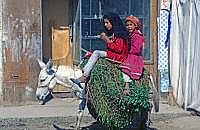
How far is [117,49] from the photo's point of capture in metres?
9.23

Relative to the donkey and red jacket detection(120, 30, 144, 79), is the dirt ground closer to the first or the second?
the donkey

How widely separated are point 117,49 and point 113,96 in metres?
0.72

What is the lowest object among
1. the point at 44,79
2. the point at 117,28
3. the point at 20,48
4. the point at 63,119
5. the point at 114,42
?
the point at 63,119

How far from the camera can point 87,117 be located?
11273mm

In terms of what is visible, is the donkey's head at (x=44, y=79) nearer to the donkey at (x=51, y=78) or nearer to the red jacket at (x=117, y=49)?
the donkey at (x=51, y=78)

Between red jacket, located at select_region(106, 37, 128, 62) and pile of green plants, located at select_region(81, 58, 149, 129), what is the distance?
0.38 ft

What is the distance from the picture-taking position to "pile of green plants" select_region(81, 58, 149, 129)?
360 inches

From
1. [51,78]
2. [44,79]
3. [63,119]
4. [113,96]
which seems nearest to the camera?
[113,96]

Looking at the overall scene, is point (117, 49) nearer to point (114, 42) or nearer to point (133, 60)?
point (114, 42)

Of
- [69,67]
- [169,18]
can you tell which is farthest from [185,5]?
[69,67]

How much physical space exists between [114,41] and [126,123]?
4.16ft

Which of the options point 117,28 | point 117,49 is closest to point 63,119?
point 117,49

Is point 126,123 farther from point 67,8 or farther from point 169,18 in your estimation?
point 67,8

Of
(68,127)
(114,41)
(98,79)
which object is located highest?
(114,41)
